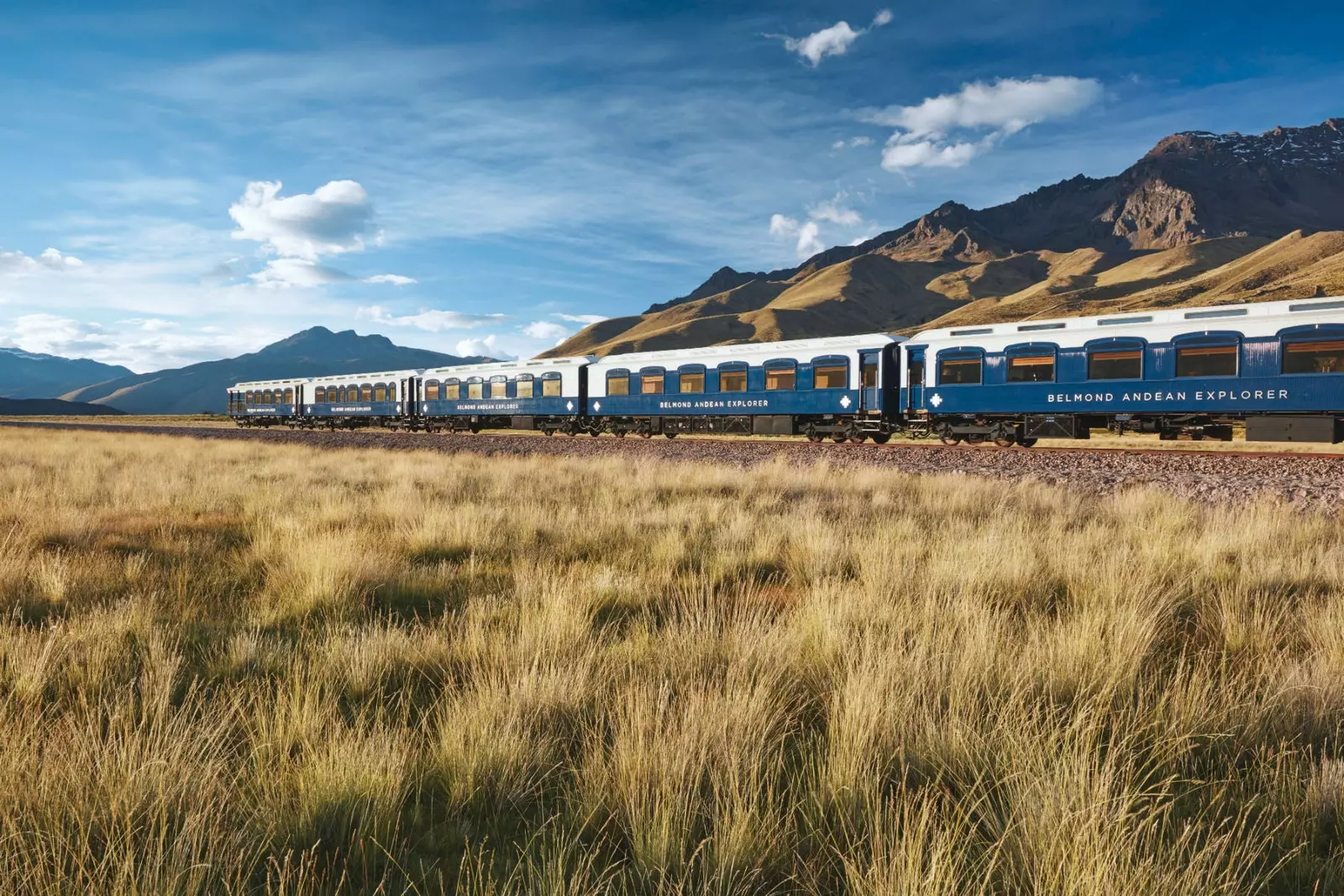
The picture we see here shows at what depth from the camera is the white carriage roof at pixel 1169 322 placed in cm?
1466

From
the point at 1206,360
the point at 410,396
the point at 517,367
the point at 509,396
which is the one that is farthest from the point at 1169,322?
the point at 410,396

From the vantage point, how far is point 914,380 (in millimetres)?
20625

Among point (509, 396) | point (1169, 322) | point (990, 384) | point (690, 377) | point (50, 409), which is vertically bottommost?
point (990, 384)

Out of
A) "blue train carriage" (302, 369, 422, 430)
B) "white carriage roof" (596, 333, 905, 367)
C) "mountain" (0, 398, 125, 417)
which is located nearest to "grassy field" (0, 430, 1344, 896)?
"white carriage roof" (596, 333, 905, 367)

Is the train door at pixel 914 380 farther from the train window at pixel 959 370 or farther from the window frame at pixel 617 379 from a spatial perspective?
the window frame at pixel 617 379

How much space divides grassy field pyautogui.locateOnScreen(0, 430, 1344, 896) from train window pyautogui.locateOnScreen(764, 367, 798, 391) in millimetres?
16798

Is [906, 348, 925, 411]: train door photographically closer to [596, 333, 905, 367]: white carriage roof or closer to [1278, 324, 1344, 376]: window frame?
[596, 333, 905, 367]: white carriage roof

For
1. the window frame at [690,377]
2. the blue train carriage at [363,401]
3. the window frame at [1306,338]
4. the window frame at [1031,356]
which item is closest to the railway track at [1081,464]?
the window frame at [1306,338]

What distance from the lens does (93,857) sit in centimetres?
173

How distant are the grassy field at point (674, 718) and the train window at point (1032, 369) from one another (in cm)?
1312

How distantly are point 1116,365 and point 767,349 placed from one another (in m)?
10.00

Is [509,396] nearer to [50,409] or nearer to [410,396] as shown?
[410,396]

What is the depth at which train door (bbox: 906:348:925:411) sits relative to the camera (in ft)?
66.9

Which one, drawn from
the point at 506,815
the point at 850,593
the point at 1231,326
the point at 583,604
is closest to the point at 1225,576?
the point at 850,593
